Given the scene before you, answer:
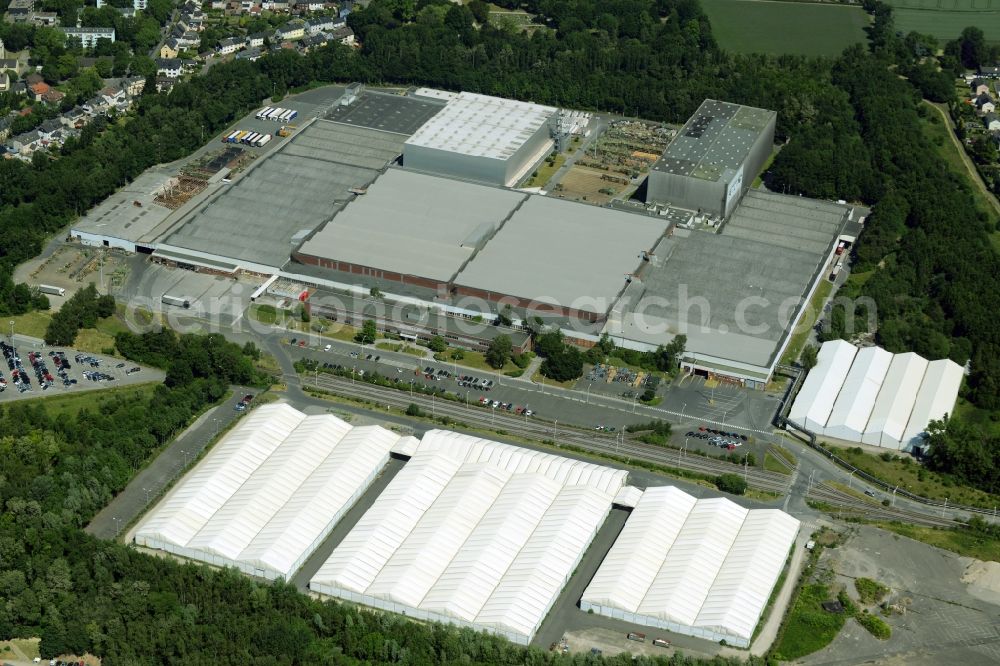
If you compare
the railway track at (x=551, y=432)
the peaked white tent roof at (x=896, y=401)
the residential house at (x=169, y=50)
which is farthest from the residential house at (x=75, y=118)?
the peaked white tent roof at (x=896, y=401)

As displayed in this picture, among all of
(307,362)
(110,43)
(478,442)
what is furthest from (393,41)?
(478,442)

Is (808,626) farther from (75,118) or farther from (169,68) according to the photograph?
(169,68)

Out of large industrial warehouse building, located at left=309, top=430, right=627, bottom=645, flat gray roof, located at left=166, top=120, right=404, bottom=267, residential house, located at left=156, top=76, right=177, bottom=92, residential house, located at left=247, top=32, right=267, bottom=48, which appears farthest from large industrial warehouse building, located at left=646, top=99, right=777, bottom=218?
residential house, located at left=156, top=76, right=177, bottom=92

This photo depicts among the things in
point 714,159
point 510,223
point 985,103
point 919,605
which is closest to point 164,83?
point 510,223

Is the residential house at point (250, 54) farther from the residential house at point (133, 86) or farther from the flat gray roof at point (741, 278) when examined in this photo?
the flat gray roof at point (741, 278)

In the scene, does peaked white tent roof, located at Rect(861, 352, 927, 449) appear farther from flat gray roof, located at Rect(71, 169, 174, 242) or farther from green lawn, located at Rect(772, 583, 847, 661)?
flat gray roof, located at Rect(71, 169, 174, 242)

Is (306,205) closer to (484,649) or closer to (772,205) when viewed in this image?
(772,205)
